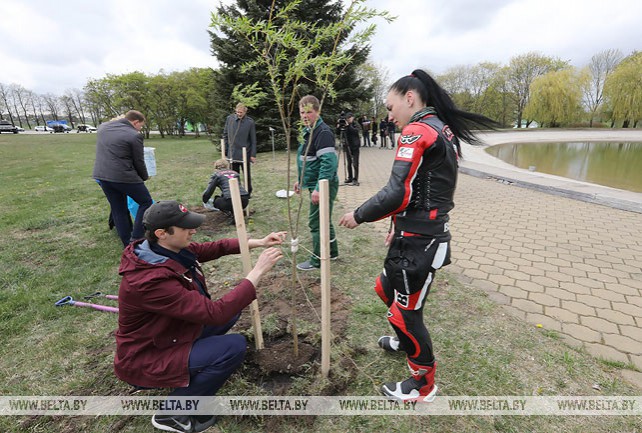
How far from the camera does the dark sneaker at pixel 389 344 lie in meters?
2.60

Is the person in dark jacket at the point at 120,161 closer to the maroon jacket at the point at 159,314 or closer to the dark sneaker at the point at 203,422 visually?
the maroon jacket at the point at 159,314

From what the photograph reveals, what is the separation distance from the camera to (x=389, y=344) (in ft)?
8.57

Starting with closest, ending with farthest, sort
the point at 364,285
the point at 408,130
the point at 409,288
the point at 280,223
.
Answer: the point at 408,130
the point at 409,288
the point at 364,285
the point at 280,223

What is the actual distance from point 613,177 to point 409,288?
51.4 ft

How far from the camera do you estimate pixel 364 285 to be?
3.69m

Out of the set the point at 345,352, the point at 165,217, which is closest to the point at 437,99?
the point at 165,217

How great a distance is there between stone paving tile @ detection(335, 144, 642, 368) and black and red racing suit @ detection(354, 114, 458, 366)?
1.87 m

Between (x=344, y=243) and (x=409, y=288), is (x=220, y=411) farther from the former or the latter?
(x=344, y=243)

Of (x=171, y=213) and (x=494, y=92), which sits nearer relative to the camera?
(x=171, y=213)

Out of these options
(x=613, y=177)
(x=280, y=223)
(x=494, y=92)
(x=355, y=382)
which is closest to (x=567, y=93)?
(x=494, y=92)

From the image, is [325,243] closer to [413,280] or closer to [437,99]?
[413,280]

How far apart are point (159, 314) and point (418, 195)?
1607 mm

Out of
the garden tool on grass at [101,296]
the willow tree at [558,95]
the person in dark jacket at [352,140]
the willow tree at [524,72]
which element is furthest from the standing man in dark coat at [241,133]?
the willow tree at [524,72]

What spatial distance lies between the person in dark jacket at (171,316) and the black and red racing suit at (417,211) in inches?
29.6
